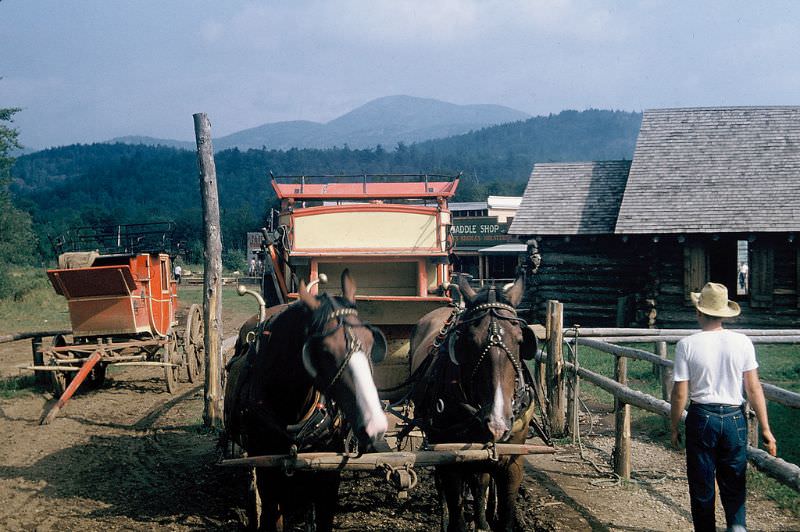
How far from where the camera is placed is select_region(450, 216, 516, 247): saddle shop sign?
3834cm

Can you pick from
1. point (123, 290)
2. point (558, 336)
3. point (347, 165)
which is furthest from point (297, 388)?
point (347, 165)

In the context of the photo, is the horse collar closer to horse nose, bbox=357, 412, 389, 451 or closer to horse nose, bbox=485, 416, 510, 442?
horse nose, bbox=357, 412, 389, 451

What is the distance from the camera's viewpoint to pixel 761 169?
17953mm

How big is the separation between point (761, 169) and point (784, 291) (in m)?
3.45

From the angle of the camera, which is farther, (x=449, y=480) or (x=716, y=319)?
(x=449, y=480)

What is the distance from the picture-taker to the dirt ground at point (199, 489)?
5.56m

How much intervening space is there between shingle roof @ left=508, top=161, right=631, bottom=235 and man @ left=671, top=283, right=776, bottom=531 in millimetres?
14439

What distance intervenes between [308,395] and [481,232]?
3485 cm

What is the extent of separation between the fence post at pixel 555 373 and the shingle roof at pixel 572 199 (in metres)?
11.1

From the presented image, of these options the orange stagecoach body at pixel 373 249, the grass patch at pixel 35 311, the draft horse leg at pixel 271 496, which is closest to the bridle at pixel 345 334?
the draft horse leg at pixel 271 496

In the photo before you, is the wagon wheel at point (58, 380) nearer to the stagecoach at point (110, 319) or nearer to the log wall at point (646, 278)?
the stagecoach at point (110, 319)

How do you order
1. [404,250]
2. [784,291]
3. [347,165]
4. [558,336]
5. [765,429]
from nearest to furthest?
[765,429], [558,336], [404,250], [784,291], [347,165]

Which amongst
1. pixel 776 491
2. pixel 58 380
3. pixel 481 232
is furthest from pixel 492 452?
pixel 481 232

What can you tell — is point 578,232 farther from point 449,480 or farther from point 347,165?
point 347,165
